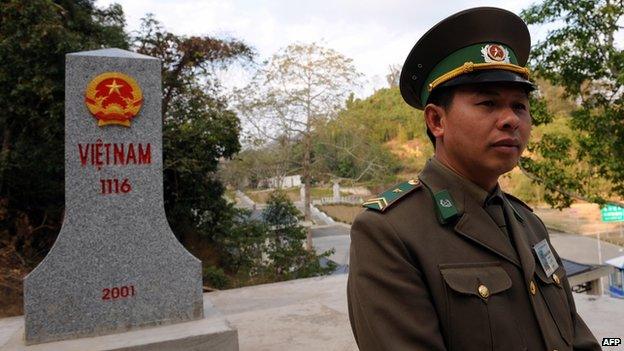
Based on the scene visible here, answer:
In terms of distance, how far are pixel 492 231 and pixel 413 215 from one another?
0.73ft

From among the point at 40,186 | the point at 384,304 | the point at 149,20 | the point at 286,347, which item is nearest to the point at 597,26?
the point at 286,347

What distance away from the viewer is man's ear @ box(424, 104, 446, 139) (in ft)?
4.01

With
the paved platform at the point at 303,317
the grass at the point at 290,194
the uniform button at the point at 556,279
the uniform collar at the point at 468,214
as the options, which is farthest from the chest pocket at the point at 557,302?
the grass at the point at 290,194

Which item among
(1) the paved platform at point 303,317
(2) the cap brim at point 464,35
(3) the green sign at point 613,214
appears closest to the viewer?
(2) the cap brim at point 464,35

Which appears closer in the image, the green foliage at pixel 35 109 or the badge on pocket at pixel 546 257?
the badge on pocket at pixel 546 257

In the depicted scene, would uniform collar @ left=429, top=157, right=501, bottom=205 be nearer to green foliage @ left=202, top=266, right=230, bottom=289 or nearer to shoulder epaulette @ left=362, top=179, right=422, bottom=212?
shoulder epaulette @ left=362, top=179, right=422, bottom=212

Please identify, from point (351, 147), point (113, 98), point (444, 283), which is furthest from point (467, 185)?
point (351, 147)

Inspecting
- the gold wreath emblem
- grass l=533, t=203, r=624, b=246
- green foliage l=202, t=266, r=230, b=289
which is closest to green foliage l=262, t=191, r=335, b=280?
green foliage l=202, t=266, r=230, b=289

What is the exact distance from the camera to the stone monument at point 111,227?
3.30 meters

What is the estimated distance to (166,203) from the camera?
30.2 feet

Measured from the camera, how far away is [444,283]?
1.07 meters

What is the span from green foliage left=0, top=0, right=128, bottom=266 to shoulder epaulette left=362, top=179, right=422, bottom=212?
23.5ft

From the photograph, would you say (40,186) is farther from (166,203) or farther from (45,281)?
(45,281)

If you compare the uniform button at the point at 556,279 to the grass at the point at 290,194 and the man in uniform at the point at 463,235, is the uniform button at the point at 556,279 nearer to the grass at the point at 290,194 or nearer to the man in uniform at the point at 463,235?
the man in uniform at the point at 463,235
